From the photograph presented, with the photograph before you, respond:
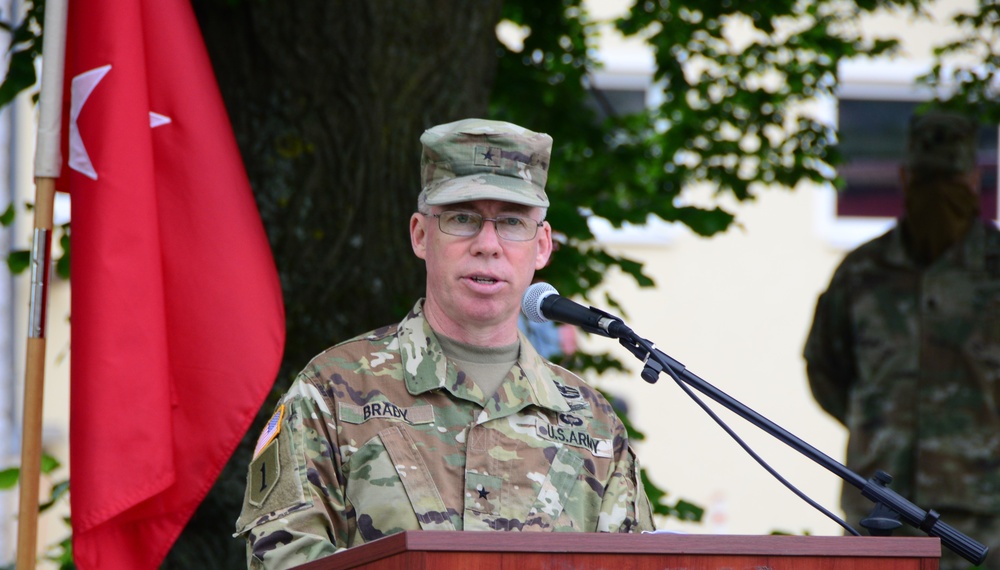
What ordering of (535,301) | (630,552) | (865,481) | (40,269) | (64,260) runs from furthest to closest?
(64,260) → (40,269) → (535,301) → (865,481) → (630,552)

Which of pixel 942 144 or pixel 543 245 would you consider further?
→ pixel 942 144

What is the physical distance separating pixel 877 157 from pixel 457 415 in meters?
13.9

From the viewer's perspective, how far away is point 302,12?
5480 mm

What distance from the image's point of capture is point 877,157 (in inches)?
660

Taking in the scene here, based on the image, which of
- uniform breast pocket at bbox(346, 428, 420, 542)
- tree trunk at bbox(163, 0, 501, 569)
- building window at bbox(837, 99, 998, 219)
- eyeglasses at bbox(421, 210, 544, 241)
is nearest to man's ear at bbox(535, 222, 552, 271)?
eyeglasses at bbox(421, 210, 544, 241)

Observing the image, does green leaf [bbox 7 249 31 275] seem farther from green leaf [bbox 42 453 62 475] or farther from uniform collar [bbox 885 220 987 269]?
uniform collar [bbox 885 220 987 269]

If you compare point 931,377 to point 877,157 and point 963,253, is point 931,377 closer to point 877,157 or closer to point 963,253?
point 963,253

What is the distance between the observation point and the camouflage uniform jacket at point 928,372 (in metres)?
6.66

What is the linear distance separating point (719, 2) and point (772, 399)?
27.7 ft

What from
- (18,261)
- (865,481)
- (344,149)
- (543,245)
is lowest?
(865,481)

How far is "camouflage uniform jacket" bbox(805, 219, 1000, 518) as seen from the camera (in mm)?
6656

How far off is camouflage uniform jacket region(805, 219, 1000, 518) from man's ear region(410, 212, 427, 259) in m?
3.51

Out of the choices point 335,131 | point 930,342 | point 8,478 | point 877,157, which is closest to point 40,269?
point 8,478

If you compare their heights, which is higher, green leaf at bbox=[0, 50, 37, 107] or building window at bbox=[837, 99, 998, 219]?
building window at bbox=[837, 99, 998, 219]
